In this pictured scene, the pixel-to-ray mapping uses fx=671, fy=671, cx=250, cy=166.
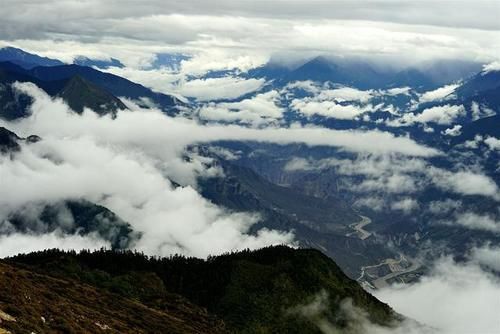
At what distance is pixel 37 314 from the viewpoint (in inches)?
5497

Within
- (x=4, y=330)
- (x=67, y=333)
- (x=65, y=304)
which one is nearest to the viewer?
(x=4, y=330)

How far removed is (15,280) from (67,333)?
49.7 metres

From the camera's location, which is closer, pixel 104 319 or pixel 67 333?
pixel 67 333

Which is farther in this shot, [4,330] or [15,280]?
[15,280]

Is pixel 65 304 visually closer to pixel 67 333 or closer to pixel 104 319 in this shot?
pixel 104 319

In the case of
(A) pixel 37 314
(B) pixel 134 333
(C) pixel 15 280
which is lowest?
(B) pixel 134 333

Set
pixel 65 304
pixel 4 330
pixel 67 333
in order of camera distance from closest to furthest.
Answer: pixel 4 330
pixel 67 333
pixel 65 304

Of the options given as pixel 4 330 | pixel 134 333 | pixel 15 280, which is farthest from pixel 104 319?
pixel 4 330

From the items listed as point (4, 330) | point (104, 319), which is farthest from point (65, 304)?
point (4, 330)

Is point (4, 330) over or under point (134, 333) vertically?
over

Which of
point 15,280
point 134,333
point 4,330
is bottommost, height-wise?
point 134,333

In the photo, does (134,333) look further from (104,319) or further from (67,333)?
(67,333)

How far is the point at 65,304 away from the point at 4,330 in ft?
223

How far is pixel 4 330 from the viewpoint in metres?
112
